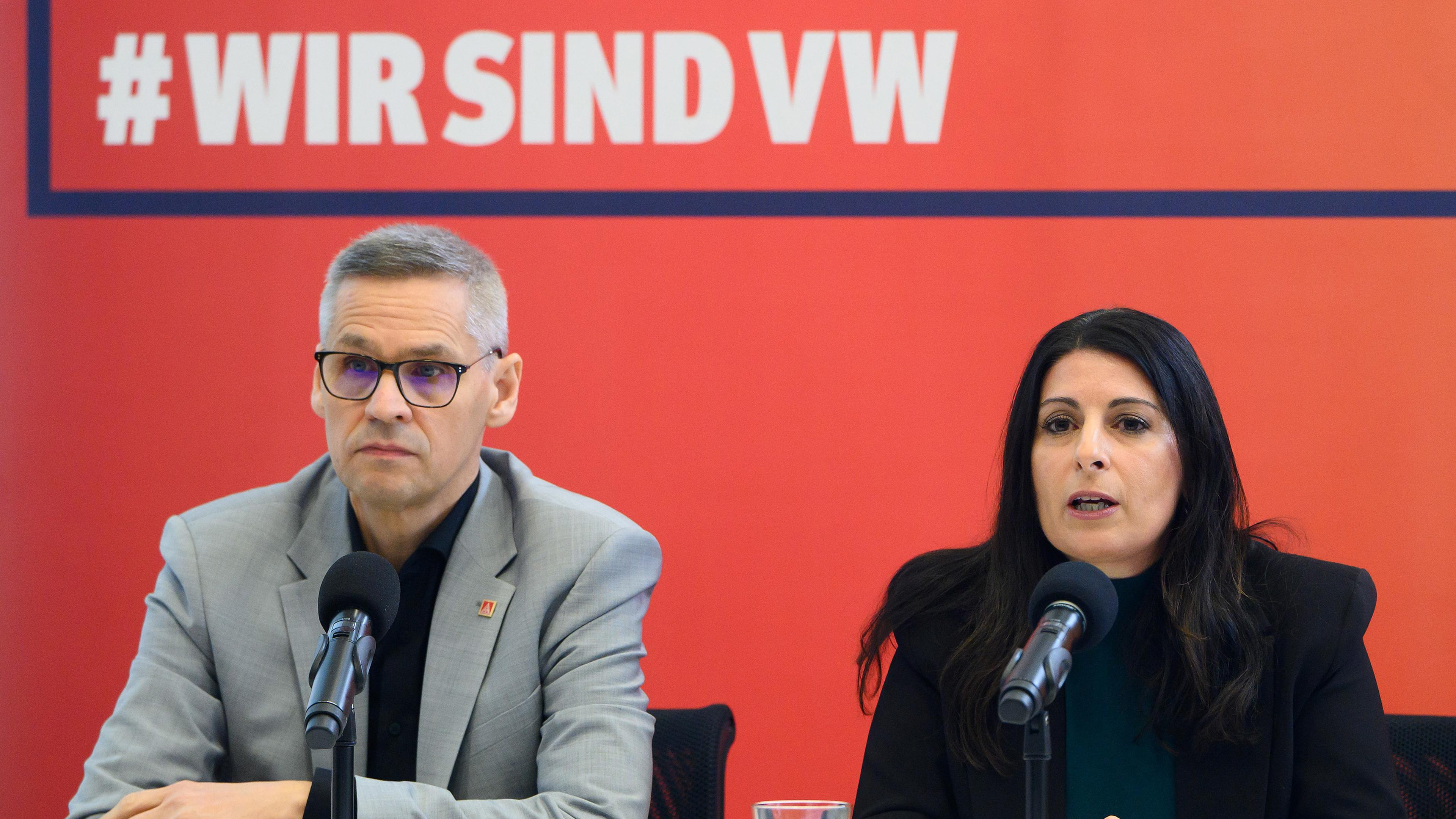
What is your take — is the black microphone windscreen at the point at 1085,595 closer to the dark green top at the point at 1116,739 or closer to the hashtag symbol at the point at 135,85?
the dark green top at the point at 1116,739

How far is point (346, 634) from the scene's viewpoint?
1.38m

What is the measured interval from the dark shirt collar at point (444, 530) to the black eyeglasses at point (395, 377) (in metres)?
0.24

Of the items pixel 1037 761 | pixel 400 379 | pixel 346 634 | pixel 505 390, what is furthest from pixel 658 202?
pixel 1037 761

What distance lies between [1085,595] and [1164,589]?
73 centimetres

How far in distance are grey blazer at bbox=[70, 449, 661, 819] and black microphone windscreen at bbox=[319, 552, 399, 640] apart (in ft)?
1.98

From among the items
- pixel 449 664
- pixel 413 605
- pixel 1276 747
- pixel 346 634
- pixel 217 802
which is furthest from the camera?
pixel 413 605

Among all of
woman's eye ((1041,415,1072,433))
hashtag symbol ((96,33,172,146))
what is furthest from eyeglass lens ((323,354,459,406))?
hashtag symbol ((96,33,172,146))

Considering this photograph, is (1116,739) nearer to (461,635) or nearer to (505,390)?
(461,635)

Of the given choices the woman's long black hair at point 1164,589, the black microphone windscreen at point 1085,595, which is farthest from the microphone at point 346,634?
the woman's long black hair at point 1164,589

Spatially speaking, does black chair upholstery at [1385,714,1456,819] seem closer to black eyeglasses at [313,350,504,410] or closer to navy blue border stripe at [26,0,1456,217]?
navy blue border stripe at [26,0,1456,217]

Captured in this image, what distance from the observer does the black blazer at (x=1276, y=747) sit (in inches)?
74.9

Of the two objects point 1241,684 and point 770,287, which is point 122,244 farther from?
point 1241,684

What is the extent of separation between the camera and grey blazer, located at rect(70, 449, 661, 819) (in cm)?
202

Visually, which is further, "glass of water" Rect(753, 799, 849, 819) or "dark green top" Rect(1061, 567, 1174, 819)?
"dark green top" Rect(1061, 567, 1174, 819)
